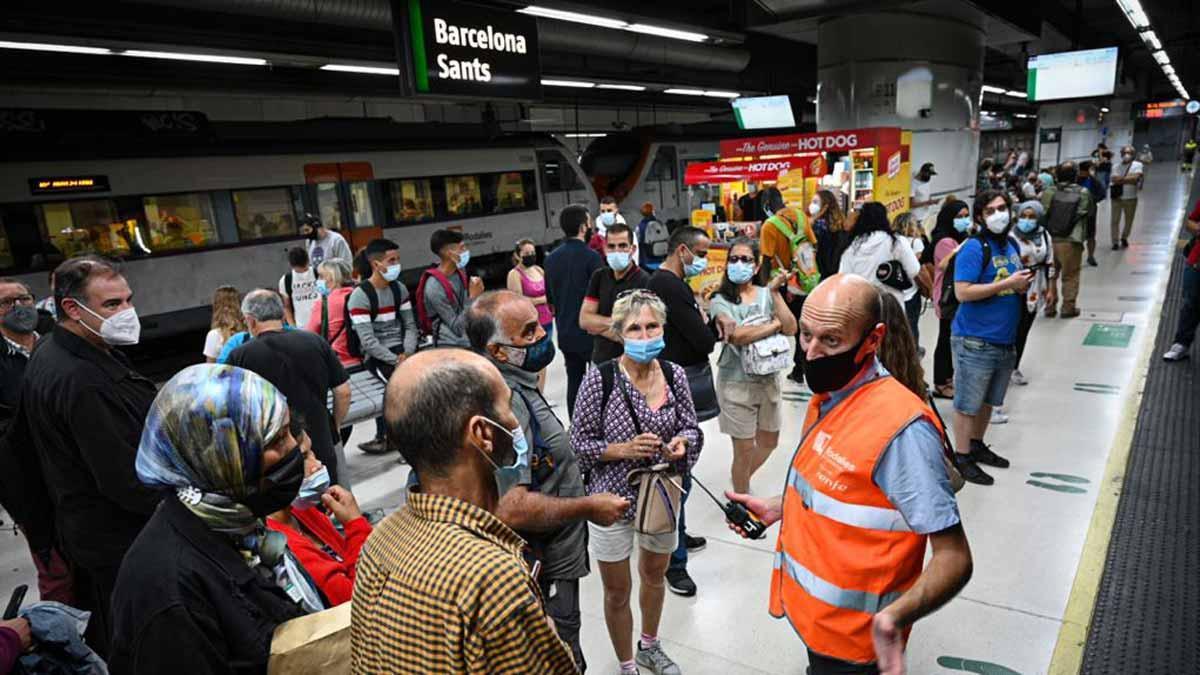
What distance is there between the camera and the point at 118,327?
7.66 ft

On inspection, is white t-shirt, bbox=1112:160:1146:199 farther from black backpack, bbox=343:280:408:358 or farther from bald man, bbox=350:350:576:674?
bald man, bbox=350:350:576:674

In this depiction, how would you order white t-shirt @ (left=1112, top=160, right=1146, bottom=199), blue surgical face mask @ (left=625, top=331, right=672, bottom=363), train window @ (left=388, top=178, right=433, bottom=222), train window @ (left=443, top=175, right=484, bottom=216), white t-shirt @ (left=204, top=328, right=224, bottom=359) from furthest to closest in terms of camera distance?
train window @ (left=443, top=175, right=484, bottom=216), train window @ (left=388, top=178, right=433, bottom=222), white t-shirt @ (left=1112, top=160, right=1146, bottom=199), white t-shirt @ (left=204, top=328, right=224, bottom=359), blue surgical face mask @ (left=625, top=331, right=672, bottom=363)

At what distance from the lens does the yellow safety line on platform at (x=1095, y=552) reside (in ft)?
8.49

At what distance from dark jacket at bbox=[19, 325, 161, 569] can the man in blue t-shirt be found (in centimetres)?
398

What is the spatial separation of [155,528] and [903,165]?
11.0 m

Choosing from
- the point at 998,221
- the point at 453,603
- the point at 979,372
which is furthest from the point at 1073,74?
the point at 453,603

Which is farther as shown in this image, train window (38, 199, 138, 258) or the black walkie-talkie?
train window (38, 199, 138, 258)

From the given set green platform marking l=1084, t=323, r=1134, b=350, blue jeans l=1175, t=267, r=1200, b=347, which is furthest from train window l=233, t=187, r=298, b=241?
blue jeans l=1175, t=267, r=1200, b=347

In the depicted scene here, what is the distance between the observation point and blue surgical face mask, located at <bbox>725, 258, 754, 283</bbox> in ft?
11.8

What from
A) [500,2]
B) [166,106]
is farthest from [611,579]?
[166,106]

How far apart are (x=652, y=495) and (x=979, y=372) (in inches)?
99.4

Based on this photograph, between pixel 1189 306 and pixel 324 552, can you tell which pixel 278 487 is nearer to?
pixel 324 552

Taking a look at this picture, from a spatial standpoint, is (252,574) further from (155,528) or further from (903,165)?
(903,165)

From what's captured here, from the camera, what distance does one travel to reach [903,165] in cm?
1026
